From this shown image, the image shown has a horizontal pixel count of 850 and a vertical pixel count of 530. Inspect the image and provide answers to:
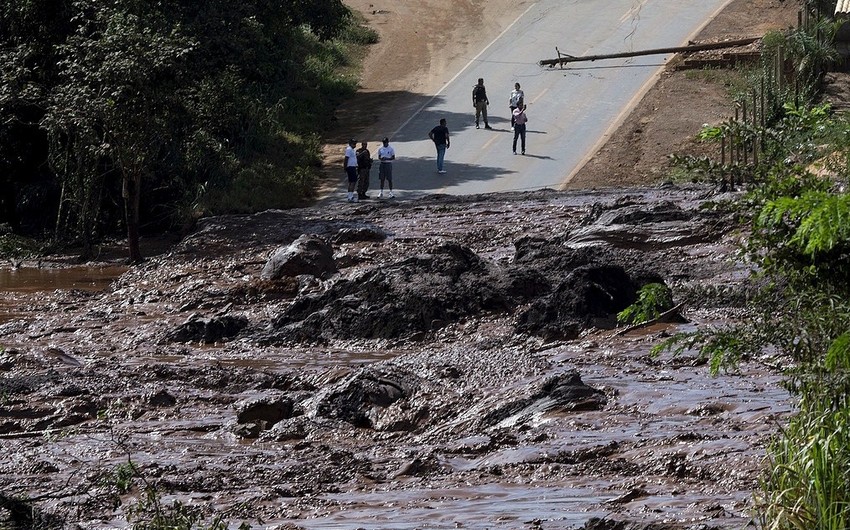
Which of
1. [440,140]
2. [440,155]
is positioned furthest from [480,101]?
[440,140]

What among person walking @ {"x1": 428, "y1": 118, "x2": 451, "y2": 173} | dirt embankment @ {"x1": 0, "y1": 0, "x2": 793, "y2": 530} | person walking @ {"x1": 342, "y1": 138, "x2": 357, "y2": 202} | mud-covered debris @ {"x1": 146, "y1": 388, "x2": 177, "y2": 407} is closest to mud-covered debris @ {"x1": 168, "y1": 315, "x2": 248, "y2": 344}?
dirt embankment @ {"x1": 0, "y1": 0, "x2": 793, "y2": 530}

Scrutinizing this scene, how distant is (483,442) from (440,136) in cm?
1910

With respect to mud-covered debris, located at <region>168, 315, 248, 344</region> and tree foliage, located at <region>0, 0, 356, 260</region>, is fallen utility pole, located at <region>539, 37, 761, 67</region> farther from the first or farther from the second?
mud-covered debris, located at <region>168, 315, 248, 344</region>

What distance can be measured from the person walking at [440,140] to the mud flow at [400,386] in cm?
566

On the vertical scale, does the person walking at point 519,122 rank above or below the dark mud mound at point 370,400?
above

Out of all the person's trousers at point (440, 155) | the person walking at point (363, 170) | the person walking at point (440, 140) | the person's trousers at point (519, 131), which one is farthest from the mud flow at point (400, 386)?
the person's trousers at point (519, 131)

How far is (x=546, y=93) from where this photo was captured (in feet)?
122

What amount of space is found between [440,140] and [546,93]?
7.78 metres

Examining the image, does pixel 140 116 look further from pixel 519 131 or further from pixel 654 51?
pixel 654 51

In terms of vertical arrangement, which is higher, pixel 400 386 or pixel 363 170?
pixel 363 170

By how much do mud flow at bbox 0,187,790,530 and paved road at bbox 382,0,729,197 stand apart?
634cm

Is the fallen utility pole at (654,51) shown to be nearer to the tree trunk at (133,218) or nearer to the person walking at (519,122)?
the person walking at (519,122)

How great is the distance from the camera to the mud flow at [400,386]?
9805mm

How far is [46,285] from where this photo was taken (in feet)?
82.2
